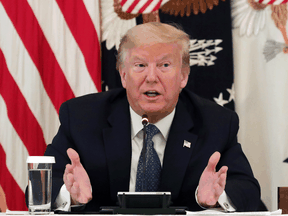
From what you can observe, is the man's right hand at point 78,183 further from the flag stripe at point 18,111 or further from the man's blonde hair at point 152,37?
the flag stripe at point 18,111

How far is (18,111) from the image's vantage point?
2.71 meters

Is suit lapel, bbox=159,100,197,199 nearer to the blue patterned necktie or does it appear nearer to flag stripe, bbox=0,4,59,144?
the blue patterned necktie

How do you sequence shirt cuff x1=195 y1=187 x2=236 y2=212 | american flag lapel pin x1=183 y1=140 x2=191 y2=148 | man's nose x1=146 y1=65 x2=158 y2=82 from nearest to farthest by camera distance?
shirt cuff x1=195 y1=187 x2=236 y2=212 → man's nose x1=146 y1=65 x2=158 y2=82 → american flag lapel pin x1=183 y1=140 x2=191 y2=148

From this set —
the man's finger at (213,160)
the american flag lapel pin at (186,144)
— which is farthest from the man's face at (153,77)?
the man's finger at (213,160)

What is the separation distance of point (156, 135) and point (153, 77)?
1.24 ft

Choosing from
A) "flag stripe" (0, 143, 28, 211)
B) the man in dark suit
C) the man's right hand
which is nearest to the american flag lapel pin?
the man in dark suit

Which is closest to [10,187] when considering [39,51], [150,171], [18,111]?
[18,111]

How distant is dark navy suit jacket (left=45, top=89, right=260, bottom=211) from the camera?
6.21 feet

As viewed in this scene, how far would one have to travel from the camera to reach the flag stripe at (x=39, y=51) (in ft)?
9.01

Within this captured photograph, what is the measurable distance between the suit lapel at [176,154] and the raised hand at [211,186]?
1.39 ft

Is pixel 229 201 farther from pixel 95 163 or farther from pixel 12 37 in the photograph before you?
pixel 12 37

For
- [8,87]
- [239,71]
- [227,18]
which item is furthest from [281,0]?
[8,87]

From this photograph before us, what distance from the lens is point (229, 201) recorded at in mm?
1575

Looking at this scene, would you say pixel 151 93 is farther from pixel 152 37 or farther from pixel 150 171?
pixel 150 171
